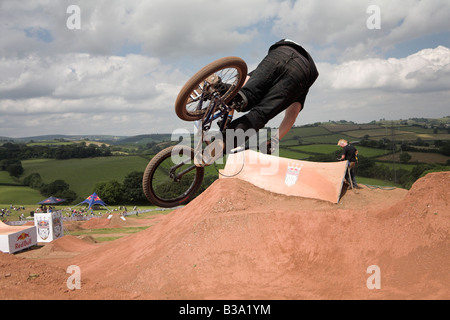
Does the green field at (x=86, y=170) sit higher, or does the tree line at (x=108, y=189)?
the green field at (x=86, y=170)

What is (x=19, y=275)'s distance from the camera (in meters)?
7.30

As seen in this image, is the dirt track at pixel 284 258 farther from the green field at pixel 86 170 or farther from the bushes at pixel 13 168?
the bushes at pixel 13 168

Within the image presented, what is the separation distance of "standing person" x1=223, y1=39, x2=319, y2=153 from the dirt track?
7.90 ft

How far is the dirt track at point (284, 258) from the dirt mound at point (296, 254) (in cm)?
2

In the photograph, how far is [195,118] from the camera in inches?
275

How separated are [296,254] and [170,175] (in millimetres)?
3576

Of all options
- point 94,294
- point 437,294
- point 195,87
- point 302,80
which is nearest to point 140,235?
point 94,294

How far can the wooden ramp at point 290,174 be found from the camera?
9.60m

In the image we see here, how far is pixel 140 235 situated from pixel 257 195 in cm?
523

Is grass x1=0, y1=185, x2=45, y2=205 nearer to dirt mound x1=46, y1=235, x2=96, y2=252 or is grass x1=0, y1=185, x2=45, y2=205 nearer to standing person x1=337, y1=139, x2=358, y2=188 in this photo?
dirt mound x1=46, y1=235, x2=96, y2=252

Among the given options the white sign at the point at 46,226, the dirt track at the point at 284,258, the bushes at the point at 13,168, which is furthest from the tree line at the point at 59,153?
the dirt track at the point at 284,258

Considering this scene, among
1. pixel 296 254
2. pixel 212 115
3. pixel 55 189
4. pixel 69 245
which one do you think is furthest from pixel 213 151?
pixel 55 189

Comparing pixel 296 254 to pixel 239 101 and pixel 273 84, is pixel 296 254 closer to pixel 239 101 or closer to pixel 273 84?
pixel 239 101

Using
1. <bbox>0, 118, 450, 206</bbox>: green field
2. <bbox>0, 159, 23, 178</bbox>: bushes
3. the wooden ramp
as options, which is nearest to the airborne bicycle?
the wooden ramp
